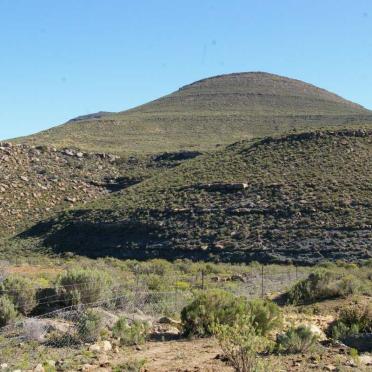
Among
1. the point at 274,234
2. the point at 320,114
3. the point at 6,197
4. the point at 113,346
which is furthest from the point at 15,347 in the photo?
the point at 320,114

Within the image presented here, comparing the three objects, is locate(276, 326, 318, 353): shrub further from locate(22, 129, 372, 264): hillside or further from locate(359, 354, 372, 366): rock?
locate(22, 129, 372, 264): hillside

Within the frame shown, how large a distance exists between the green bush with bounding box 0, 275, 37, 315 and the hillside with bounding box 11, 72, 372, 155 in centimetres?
4458

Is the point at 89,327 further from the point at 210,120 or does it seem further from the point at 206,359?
the point at 210,120

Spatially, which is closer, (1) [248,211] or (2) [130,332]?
(2) [130,332]

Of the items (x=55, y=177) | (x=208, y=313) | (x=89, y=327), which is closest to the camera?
(x=89, y=327)

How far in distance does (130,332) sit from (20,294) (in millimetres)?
4385

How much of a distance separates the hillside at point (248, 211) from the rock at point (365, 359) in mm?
21945

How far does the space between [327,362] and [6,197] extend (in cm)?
4391

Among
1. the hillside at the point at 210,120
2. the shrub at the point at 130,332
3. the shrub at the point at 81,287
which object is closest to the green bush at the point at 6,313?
the shrub at the point at 81,287

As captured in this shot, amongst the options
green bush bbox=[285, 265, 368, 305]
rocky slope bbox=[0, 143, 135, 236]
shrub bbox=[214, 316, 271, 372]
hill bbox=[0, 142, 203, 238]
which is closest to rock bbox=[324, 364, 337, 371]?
shrub bbox=[214, 316, 271, 372]

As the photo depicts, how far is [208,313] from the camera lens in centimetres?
1277

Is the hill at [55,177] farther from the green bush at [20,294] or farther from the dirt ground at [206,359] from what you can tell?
the dirt ground at [206,359]

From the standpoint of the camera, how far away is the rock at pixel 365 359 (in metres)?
10.2

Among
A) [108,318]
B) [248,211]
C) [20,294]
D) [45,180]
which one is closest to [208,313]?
[108,318]
